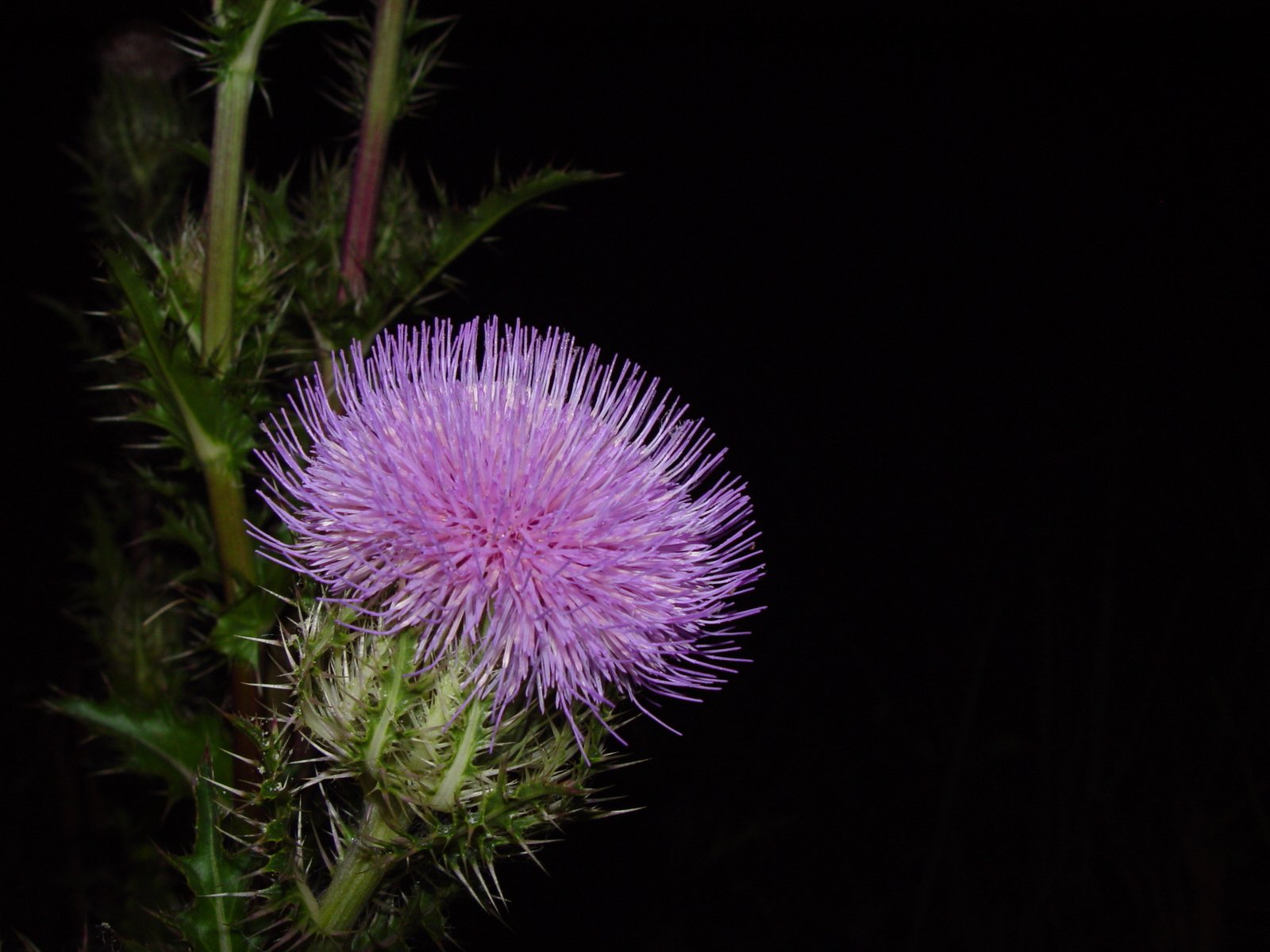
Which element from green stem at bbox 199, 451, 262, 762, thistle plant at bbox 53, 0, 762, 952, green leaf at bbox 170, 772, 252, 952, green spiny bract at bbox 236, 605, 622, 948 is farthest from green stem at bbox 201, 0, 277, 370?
green leaf at bbox 170, 772, 252, 952

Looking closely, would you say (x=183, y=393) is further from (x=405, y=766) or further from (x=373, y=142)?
(x=405, y=766)

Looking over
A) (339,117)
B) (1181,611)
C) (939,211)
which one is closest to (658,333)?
(939,211)

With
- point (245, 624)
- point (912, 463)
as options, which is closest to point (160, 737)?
point (245, 624)

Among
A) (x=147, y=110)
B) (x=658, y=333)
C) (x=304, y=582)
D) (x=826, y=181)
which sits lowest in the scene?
(x=304, y=582)

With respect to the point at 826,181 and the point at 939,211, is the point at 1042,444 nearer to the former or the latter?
the point at 939,211

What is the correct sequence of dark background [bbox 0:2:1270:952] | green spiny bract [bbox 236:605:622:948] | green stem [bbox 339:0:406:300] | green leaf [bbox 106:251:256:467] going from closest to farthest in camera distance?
green spiny bract [bbox 236:605:622:948], green leaf [bbox 106:251:256:467], green stem [bbox 339:0:406:300], dark background [bbox 0:2:1270:952]

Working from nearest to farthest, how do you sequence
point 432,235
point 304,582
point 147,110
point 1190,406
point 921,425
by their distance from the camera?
1. point 304,582
2. point 432,235
3. point 147,110
4. point 1190,406
5. point 921,425

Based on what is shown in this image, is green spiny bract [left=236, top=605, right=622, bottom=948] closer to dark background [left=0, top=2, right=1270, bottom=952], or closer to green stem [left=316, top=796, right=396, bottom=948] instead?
green stem [left=316, top=796, right=396, bottom=948]
